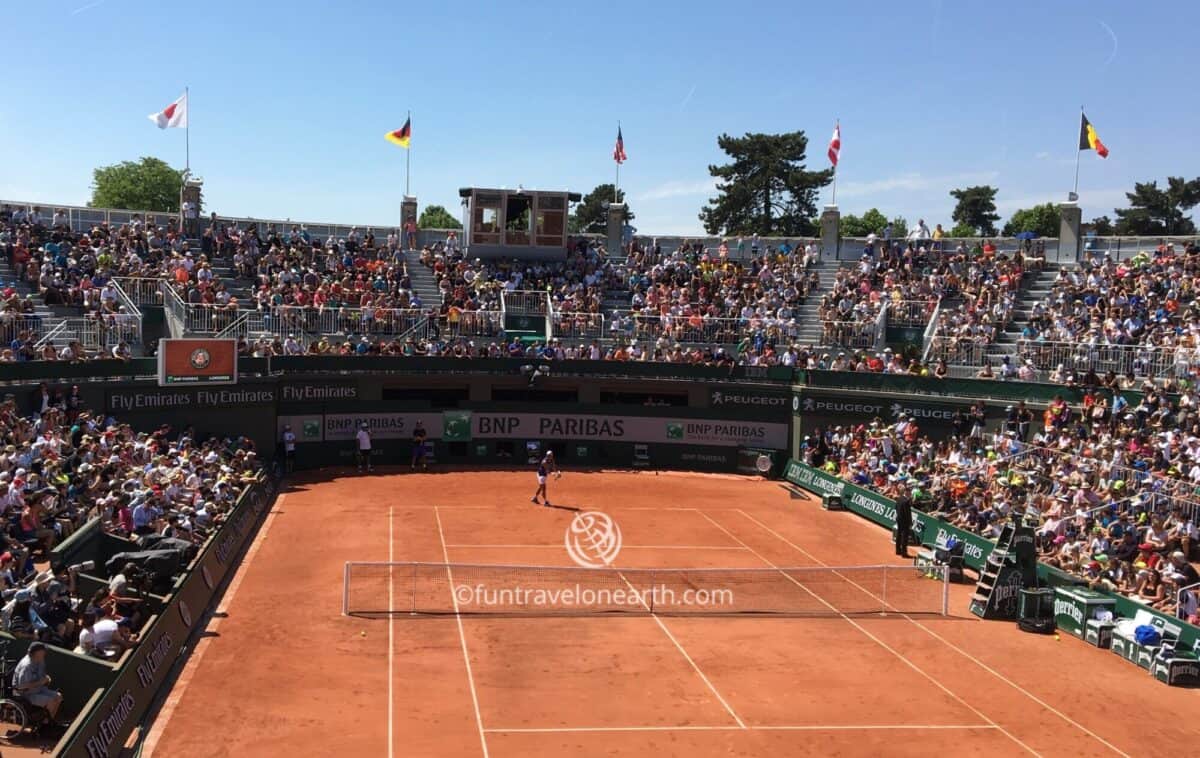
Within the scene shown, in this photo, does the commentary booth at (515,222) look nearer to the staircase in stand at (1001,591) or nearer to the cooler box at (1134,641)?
the staircase in stand at (1001,591)

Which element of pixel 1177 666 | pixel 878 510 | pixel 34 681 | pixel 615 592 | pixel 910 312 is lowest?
pixel 615 592

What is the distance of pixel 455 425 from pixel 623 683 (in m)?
24.6

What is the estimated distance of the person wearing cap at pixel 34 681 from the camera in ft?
46.2

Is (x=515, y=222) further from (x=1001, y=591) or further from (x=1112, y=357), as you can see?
(x=1001, y=591)

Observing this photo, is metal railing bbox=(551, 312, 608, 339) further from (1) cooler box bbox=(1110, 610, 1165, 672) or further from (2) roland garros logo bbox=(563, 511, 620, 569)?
(1) cooler box bbox=(1110, 610, 1165, 672)

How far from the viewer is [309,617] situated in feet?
70.9

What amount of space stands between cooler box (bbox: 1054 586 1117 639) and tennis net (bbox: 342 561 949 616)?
244cm

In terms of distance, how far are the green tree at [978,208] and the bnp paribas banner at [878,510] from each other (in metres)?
79.1

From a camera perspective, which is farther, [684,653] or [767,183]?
[767,183]

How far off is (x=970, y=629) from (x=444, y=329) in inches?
1035

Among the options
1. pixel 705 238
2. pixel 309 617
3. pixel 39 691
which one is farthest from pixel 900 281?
pixel 39 691

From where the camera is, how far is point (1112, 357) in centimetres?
3562

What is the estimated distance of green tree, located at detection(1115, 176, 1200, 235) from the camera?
9444cm

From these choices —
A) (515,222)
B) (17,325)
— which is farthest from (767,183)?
(17,325)
